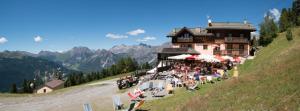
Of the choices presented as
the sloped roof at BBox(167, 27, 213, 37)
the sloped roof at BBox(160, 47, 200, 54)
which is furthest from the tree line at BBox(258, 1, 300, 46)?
the sloped roof at BBox(160, 47, 200, 54)

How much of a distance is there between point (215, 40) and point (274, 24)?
57.2 feet

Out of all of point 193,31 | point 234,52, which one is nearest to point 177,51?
point 193,31

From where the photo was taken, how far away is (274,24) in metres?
76.0

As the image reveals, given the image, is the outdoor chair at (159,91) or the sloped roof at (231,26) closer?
the outdoor chair at (159,91)

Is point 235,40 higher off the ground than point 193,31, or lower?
lower

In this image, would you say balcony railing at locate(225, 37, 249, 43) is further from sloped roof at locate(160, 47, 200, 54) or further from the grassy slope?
the grassy slope

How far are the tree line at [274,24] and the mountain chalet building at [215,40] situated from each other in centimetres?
472

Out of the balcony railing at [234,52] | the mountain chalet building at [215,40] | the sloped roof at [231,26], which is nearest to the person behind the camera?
the balcony railing at [234,52]

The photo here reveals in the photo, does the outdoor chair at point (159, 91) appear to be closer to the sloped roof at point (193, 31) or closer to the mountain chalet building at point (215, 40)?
the mountain chalet building at point (215, 40)

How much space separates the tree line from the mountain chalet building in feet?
15.5

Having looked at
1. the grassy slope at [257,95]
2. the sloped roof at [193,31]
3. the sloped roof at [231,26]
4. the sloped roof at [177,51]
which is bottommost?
the grassy slope at [257,95]

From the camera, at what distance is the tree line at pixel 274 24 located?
70188 millimetres

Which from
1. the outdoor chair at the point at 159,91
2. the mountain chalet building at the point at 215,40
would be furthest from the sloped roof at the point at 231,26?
the outdoor chair at the point at 159,91

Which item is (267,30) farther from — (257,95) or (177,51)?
(257,95)
